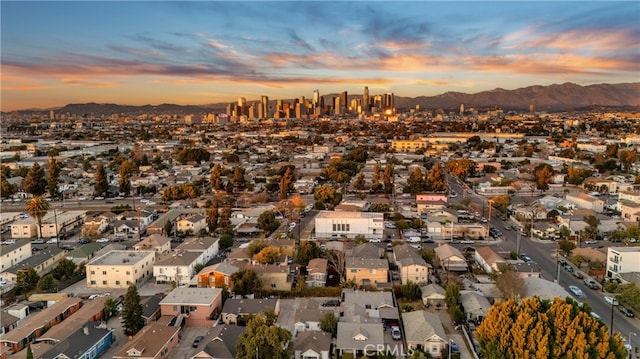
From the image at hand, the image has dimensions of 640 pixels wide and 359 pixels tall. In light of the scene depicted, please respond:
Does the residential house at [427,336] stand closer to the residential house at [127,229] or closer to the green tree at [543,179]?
the residential house at [127,229]

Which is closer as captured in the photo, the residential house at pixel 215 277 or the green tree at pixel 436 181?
the residential house at pixel 215 277

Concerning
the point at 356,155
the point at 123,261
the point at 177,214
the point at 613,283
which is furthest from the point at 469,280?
the point at 356,155

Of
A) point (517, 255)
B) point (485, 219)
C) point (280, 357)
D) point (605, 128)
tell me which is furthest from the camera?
point (605, 128)

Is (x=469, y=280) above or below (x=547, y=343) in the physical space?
below

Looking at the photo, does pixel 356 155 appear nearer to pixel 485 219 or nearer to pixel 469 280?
pixel 485 219

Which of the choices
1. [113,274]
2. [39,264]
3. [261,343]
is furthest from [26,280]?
[261,343]

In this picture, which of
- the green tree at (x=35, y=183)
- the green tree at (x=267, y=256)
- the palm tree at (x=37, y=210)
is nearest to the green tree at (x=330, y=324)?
the green tree at (x=267, y=256)
